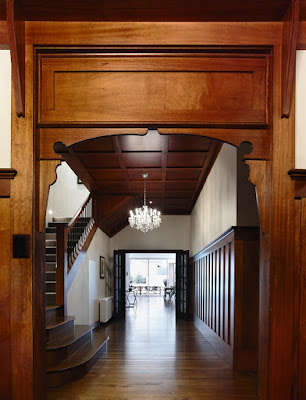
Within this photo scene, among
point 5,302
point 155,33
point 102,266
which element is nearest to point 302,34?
point 155,33

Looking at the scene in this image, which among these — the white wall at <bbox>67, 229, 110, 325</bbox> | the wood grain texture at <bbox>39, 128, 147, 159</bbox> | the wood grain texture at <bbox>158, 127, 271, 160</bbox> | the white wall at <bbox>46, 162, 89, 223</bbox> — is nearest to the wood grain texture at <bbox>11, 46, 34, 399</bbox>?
the wood grain texture at <bbox>39, 128, 147, 159</bbox>

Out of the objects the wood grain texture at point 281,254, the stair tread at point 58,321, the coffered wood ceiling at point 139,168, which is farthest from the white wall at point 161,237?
the wood grain texture at point 281,254

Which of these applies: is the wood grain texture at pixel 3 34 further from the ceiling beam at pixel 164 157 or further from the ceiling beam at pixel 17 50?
the ceiling beam at pixel 164 157

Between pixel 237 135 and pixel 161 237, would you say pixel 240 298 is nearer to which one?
pixel 237 135

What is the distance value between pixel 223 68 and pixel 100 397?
4.12 meters

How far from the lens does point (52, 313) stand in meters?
7.26

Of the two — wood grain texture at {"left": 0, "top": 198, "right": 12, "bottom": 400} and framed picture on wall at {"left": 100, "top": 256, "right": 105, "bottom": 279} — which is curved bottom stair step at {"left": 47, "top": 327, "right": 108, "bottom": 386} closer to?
wood grain texture at {"left": 0, "top": 198, "right": 12, "bottom": 400}

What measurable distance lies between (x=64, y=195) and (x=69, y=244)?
3286 millimetres

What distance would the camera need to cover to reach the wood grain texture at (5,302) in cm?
283

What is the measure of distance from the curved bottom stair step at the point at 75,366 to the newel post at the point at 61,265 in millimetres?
1041

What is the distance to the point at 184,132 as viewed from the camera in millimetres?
2998

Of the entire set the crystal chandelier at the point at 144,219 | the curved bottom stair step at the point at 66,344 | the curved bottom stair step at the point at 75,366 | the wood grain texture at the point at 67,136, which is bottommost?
the curved bottom stair step at the point at 75,366

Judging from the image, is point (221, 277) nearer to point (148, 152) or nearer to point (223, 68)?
point (148, 152)
